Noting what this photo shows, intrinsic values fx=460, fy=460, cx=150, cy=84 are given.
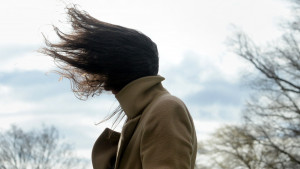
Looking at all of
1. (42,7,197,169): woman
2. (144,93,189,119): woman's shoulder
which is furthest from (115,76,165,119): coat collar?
(144,93,189,119): woman's shoulder

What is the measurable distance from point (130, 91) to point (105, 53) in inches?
7.6

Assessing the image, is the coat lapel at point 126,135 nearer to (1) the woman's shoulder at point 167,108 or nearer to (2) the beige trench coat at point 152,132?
(2) the beige trench coat at point 152,132

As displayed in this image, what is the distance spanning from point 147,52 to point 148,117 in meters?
0.31

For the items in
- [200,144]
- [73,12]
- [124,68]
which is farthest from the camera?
[200,144]

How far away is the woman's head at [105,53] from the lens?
1922 mm

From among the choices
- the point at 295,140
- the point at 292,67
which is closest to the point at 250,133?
the point at 295,140

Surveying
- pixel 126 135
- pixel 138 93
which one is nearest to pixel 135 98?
pixel 138 93

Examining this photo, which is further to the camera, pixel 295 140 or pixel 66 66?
pixel 295 140

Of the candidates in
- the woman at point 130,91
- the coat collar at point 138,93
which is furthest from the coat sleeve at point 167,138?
the coat collar at point 138,93

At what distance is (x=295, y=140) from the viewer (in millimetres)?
20516

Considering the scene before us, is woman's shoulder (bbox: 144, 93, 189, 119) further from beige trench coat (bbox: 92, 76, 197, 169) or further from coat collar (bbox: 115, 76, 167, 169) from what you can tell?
coat collar (bbox: 115, 76, 167, 169)

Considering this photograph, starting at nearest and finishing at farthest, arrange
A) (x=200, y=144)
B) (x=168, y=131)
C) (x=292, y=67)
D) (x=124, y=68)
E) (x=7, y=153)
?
(x=168, y=131) < (x=124, y=68) < (x=292, y=67) < (x=200, y=144) < (x=7, y=153)

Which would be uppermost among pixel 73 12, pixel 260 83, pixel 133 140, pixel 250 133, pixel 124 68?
pixel 73 12

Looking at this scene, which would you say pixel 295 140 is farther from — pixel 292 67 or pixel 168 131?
pixel 168 131
